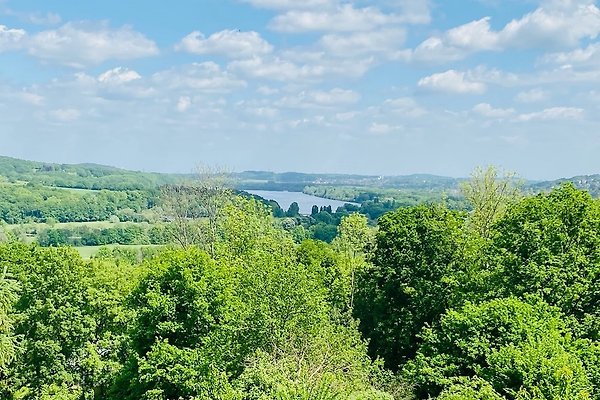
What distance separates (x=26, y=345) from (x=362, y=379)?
1727 centimetres

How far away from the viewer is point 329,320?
3009 centimetres

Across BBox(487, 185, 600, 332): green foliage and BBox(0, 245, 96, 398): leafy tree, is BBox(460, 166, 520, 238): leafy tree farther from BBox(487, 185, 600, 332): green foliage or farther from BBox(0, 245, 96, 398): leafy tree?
BBox(0, 245, 96, 398): leafy tree

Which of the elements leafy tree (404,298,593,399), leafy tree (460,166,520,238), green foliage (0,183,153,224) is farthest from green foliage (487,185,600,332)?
green foliage (0,183,153,224)

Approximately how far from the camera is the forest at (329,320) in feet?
71.9

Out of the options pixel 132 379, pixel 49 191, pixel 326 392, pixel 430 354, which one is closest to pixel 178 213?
pixel 132 379

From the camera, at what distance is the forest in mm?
21906

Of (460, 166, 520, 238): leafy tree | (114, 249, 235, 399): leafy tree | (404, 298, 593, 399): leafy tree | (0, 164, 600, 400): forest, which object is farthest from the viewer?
(460, 166, 520, 238): leafy tree

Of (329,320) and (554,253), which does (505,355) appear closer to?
(554,253)

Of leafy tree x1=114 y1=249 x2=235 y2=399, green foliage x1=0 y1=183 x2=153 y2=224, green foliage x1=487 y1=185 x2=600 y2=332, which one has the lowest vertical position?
green foliage x1=0 y1=183 x2=153 y2=224

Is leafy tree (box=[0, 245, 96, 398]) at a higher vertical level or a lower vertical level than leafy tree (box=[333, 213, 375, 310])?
lower

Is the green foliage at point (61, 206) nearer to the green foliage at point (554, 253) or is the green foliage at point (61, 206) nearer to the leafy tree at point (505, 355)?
the green foliage at point (554, 253)

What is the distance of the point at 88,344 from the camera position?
30.0 meters

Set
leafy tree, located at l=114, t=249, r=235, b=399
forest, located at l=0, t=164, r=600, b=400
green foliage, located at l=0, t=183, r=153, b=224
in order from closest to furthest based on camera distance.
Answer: forest, located at l=0, t=164, r=600, b=400, leafy tree, located at l=114, t=249, r=235, b=399, green foliage, located at l=0, t=183, r=153, b=224

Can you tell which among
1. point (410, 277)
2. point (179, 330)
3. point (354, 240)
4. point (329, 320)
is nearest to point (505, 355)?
point (329, 320)
